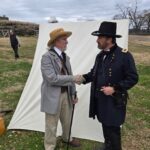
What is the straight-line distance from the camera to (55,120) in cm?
500

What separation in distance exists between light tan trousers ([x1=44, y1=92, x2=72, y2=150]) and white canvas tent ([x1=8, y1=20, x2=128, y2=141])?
1.84 feet

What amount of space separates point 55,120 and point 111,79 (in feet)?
4.07

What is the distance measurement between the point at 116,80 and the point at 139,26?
8065cm

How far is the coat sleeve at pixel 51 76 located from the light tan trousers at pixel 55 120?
321mm

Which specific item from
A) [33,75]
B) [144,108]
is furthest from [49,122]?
[144,108]

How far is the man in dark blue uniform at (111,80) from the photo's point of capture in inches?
161

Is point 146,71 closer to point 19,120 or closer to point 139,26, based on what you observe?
point 19,120

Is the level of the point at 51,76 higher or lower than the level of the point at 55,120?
higher

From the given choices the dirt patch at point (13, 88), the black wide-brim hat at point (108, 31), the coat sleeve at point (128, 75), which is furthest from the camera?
the dirt patch at point (13, 88)

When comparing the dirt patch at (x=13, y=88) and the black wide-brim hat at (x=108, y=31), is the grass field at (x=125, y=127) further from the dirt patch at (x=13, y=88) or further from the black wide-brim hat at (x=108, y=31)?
the black wide-brim hat at (x=108, y=31)

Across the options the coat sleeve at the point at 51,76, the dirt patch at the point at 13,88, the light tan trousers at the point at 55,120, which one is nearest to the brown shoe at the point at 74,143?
the light tan trousers at the point at 55,120

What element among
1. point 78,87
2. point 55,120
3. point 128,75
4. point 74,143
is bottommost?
point 74,143

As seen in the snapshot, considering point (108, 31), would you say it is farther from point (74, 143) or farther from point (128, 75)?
point (74, 143)

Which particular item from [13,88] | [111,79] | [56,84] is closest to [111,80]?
[111,79]
